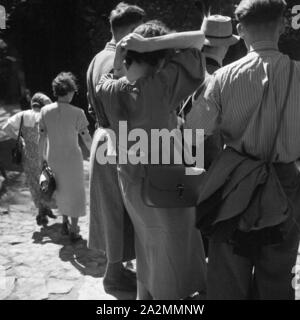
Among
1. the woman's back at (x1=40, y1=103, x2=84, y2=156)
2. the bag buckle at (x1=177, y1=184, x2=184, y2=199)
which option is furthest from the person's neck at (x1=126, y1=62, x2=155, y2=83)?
the woman's back at (x1=40, y1=103, x2=84, y2=156)

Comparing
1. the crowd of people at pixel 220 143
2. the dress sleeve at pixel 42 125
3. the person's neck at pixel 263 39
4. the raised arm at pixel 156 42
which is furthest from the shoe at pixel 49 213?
the person's neck at pixel 263 39

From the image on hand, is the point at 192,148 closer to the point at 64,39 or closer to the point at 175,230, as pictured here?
the point at 175,230

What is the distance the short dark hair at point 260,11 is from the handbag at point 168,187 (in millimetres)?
930

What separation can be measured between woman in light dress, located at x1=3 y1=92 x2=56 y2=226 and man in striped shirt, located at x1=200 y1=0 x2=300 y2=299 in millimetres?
3169

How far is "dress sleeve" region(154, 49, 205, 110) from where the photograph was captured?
106 inches

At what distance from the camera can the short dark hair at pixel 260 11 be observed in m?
2.38

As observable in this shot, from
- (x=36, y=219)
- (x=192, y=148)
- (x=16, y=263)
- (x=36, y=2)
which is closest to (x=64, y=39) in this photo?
(x=36, y=2)

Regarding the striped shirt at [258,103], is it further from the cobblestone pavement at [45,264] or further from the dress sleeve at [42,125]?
the dress sleeve at [42,125]

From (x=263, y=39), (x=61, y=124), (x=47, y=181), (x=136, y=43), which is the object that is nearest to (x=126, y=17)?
(x=136, y=43)

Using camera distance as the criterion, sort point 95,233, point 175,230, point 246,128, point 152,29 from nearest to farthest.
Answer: point 246,128, point 152,29, point 175,230, point 95,233

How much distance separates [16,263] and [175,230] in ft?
6.49

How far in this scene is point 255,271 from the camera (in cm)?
268

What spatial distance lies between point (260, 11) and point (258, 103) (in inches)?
16.9

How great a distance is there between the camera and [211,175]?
2602mm
